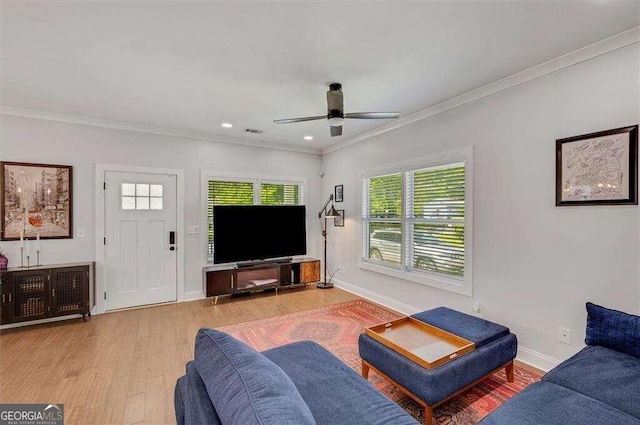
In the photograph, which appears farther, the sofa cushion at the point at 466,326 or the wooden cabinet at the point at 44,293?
the wooden cabinet at the point at 44,293

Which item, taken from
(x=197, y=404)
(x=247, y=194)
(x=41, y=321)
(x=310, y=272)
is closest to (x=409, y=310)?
(x=310, y=272)

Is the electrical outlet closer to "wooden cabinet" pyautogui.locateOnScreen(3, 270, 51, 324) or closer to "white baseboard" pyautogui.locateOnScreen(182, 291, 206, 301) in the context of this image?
"white baseboard" pyautogui.locateOnScreen(182, 291, 206, 301)

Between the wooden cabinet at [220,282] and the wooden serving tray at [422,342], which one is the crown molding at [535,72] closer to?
the wooden serving tray at [422,342]

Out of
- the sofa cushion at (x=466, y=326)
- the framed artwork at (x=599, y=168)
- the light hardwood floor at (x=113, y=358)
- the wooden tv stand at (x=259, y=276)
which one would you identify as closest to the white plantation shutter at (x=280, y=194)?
the wooden tv stand at (x=259, y=276)

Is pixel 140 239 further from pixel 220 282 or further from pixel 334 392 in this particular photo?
pixel 334 392

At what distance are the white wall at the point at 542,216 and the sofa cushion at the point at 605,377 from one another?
647mm

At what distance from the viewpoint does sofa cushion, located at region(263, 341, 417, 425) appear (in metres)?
1.30

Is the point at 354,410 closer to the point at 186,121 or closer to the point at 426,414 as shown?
the point at 426,414

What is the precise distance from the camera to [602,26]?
2043 millimetres

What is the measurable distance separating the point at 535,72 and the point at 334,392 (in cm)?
309

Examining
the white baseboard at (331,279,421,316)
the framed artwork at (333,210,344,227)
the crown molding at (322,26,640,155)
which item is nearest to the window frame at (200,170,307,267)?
the framed artwork at (333,210,344,227)

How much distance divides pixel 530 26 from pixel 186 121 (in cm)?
394

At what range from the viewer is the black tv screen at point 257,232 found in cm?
450

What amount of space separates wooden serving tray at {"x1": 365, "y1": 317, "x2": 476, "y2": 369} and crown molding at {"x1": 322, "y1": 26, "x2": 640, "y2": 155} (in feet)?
7.88
